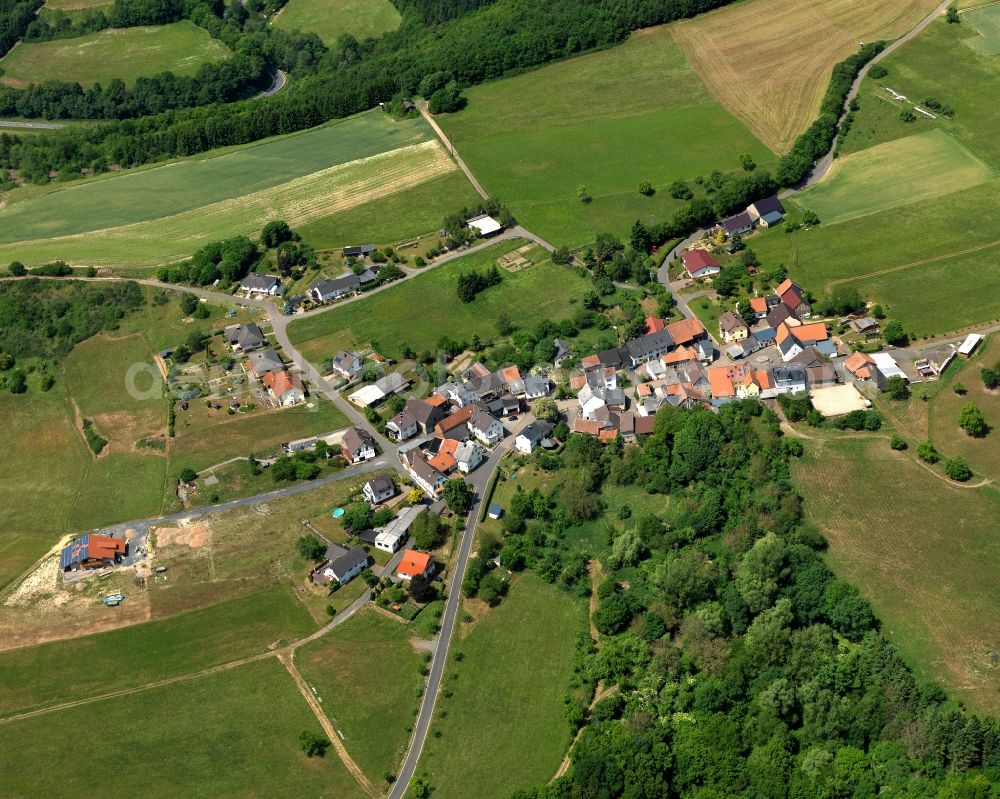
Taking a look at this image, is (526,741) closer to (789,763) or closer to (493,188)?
(789,763)

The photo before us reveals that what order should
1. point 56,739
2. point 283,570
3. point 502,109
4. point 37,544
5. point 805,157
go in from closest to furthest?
point 56,739
point 283,570
point 37,544
point 805,157
point 502,109

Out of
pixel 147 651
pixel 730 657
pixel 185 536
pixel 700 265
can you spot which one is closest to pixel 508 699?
pixel 730 657

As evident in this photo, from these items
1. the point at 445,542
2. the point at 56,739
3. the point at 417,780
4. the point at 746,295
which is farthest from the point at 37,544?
the point at 746,295

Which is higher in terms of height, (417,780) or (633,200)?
(633,200)

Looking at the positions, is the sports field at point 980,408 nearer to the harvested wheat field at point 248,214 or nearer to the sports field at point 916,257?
the sports field at point 916,257

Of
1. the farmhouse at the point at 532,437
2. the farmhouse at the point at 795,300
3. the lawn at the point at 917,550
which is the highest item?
the farmhouse at the point at 795,300

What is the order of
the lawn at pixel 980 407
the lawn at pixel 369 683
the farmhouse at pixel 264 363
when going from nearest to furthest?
the lawn at pixel 369 683 < the lawn at pixel 980 407 < the farmhouse at pixel 264 363

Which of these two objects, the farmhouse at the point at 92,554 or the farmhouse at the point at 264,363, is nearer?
the farmhouse at the point at 92,554

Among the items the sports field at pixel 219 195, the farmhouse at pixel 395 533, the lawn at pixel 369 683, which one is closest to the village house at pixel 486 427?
the farmhouse at pixel 395 533
